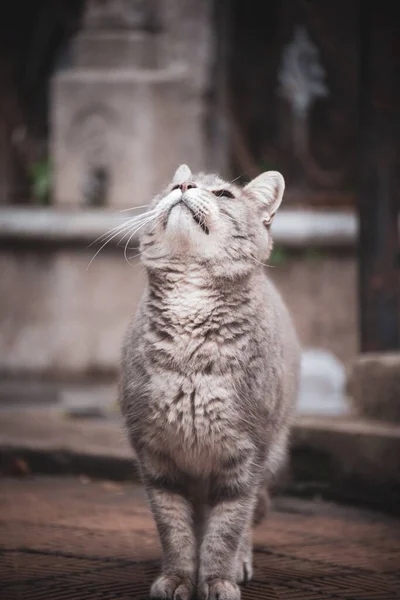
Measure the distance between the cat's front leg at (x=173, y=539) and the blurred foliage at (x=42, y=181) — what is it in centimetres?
628

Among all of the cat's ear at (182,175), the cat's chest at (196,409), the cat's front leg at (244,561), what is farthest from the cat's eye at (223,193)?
the cat's front leg at (244,561)

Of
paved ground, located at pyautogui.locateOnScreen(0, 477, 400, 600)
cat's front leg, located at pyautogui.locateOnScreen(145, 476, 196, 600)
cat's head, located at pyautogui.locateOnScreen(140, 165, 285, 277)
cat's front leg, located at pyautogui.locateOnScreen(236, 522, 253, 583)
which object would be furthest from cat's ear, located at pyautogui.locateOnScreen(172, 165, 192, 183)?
paved ground, located at pyautogui.locateOnScreen(0, 477, 400, 600)

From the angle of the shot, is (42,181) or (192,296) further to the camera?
(42,181)

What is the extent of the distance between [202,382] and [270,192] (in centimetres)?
72

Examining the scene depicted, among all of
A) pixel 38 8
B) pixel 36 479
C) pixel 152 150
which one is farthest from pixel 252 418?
pixel 38 8

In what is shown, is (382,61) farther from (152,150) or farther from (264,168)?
(264,168)

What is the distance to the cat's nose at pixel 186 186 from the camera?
300 cm

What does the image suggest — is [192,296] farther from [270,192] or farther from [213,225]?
[270,192]

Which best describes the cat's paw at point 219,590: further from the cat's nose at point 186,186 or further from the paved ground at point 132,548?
the cat's nose at point 186,186

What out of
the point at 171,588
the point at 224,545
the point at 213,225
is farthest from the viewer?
the point at 213,225

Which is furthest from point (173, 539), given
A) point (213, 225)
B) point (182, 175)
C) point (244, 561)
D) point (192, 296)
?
point (182, 175)

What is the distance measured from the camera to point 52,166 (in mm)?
8445

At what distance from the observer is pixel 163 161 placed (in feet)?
26.5

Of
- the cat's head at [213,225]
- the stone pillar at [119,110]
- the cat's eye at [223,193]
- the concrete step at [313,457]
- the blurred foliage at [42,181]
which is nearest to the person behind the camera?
the cat's head at [213,225]
